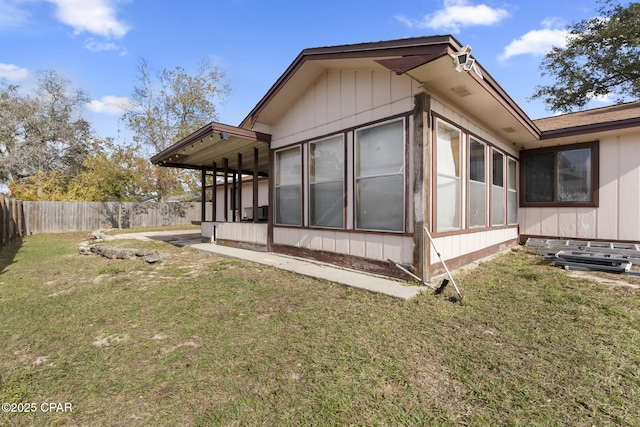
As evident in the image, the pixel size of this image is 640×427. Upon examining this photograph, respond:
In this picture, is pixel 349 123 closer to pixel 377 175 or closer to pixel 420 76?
pixel 377 175

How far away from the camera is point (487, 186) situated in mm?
6273

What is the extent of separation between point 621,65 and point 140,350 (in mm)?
21509

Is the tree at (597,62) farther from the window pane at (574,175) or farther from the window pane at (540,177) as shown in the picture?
the window pane at (574,175)

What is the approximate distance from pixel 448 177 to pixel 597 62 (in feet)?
55.5

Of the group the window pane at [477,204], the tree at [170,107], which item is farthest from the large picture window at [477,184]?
the tree at [170,107]

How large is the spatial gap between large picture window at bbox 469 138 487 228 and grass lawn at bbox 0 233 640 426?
181 cm

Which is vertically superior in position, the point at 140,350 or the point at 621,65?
the point at 621,65

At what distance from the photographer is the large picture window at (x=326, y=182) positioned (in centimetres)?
547

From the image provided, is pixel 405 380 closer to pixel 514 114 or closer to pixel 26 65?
pixel 514 114

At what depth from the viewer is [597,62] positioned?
575 inches

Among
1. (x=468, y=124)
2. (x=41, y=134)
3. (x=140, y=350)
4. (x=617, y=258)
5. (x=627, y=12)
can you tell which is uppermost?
(x=627, y=12)

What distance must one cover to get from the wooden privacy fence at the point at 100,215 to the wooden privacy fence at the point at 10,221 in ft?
3.24

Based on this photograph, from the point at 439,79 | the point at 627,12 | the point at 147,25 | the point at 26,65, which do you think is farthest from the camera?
the point at 26,65

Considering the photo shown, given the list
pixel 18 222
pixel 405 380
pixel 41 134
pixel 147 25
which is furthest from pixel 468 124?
pixel 41 134
